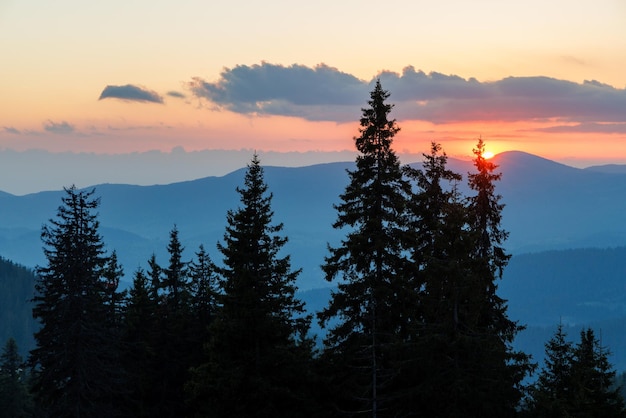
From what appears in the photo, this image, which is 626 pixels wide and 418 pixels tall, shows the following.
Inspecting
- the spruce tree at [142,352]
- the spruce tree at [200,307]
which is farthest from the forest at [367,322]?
the spruce tree at [200,307]

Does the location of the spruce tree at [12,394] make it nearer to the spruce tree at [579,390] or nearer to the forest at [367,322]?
the forest at [367,322]

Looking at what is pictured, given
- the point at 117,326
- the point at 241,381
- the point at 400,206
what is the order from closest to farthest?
the point at 400,206 → the point at 241,381 → the point at 117,326

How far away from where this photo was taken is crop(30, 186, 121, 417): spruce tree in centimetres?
3278

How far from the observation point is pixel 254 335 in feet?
93.1

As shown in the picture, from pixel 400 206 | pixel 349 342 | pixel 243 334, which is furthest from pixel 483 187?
pixel 243 334

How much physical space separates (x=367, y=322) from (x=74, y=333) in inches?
578

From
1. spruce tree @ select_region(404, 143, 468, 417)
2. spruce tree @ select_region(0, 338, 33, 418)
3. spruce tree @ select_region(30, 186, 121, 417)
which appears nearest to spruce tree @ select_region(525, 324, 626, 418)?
spruce tree @ select_region(404, 143, 468, 417)

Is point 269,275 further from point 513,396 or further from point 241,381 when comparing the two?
point 513,396

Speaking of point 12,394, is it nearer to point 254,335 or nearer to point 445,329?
point 254,335

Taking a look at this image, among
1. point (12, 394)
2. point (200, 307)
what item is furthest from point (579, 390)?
point (12, 394)

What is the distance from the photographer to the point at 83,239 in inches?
1345

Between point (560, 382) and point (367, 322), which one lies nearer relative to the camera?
point (367, 322)

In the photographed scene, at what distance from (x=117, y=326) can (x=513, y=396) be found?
25.7 meters

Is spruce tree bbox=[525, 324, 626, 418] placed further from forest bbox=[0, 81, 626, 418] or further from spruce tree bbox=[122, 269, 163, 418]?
spruce tree bbox=[122, 269, 163, 418]
